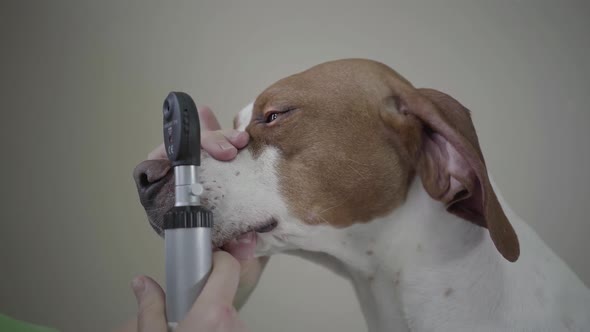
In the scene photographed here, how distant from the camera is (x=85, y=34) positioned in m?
1.17

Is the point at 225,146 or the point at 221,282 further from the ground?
the point at 225,146

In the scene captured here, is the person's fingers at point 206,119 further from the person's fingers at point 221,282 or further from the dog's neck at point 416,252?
the person's fingers at point 221,282

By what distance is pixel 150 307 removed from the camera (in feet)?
1.67

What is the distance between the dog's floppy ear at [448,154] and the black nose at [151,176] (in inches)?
15.1

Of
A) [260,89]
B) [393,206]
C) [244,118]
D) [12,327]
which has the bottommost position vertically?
[12,327]

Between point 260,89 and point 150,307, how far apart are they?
0.98m

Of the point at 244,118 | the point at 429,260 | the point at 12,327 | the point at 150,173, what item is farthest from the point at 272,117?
the point at 12,327

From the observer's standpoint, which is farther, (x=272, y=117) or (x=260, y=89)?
(x=260, y=89)

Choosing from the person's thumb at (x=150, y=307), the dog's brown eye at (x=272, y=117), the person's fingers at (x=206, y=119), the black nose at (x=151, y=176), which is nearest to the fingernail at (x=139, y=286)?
the person's thumb at (x=150, y=307)

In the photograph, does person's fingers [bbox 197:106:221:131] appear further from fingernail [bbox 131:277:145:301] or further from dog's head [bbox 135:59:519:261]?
fingernail [bbox 131:277:145:301]

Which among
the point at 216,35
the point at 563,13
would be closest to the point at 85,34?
the point at 216,35

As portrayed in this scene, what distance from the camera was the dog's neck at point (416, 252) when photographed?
79cm

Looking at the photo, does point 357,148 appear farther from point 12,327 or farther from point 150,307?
point 12,327

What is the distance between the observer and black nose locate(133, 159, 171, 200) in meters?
0.68
